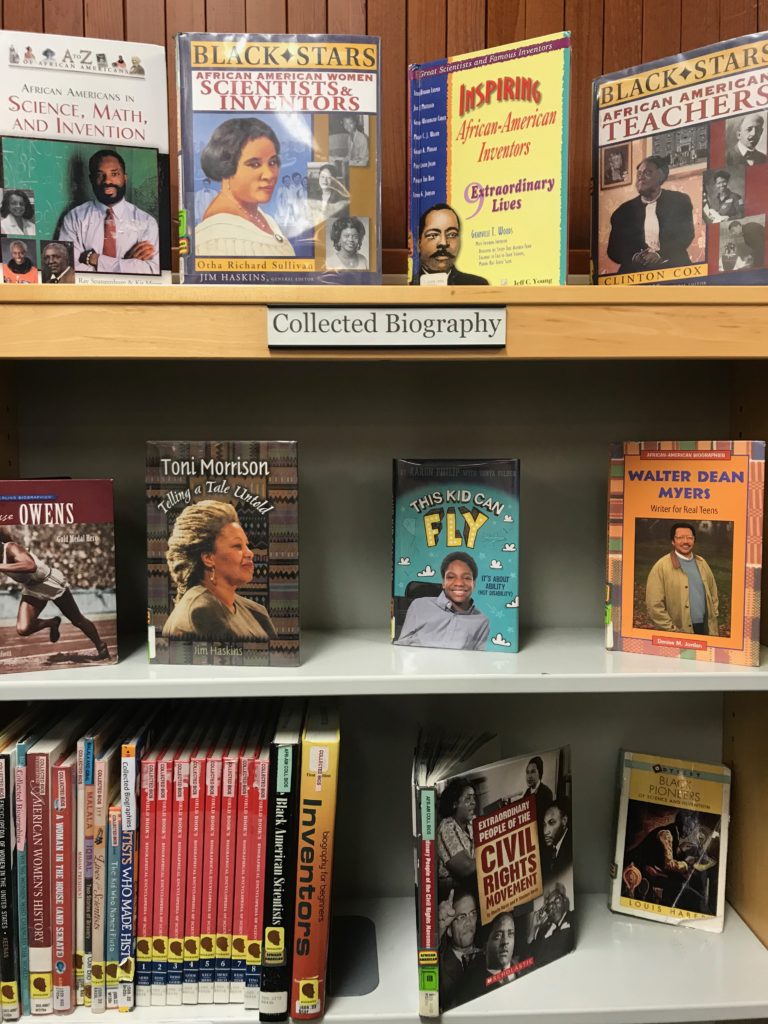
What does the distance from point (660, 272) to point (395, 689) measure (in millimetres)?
635

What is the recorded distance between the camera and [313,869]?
39.1 inches

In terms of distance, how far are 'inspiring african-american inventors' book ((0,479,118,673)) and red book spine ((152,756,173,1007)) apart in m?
0.18

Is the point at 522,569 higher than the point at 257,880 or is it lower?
higher

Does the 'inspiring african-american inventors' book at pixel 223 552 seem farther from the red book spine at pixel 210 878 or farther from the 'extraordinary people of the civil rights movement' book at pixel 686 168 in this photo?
the 'extraordinary people of the civil rights movement' book at pixel 686 168

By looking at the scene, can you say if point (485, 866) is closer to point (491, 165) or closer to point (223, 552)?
point (223, 552)

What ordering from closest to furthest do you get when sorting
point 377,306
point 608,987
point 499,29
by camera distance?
point 377,306
point 608,987
point 499,29

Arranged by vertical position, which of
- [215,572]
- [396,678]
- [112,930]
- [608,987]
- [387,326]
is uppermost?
[387,326]

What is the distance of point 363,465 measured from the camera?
1.26 m

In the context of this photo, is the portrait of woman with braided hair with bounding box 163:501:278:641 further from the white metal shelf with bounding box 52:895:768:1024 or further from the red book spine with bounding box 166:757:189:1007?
the white metal shelf with bounding box 52:895:768:1024

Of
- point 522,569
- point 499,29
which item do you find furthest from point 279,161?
point 522,569

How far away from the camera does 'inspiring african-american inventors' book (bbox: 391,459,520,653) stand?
109 cm

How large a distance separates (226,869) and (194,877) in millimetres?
43

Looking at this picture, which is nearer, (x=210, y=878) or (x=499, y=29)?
(x=210, y=878)

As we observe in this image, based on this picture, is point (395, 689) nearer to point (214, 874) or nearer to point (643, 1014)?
point (214, 874)
